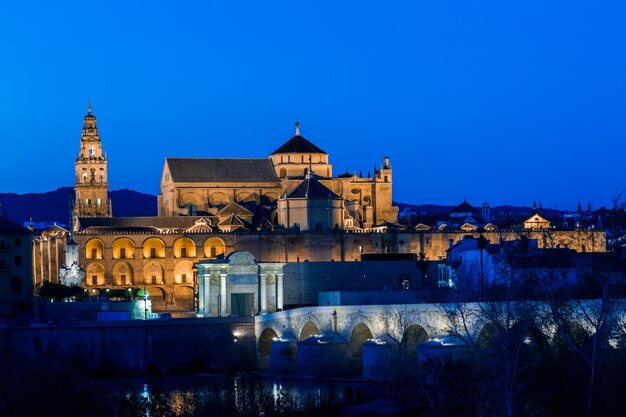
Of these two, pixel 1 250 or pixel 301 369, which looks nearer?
pixel 301 369

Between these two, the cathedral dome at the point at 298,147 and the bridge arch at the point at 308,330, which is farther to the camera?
the cathedral dome at the point at 298,147

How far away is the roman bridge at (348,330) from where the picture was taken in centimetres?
4547

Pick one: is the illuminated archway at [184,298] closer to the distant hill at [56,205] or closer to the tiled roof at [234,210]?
the tiled roof at [234,210]

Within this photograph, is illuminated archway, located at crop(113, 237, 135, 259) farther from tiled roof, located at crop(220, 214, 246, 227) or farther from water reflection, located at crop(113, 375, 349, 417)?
water reflection, located at crop(113, 375, 349, 417)

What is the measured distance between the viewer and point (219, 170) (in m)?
94.0

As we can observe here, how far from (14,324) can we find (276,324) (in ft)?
34.3

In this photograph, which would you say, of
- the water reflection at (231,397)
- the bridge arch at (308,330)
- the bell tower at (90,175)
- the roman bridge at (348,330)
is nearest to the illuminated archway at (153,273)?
the bell tower at (90,175)

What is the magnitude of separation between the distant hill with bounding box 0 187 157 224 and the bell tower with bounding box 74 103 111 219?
82.4 m

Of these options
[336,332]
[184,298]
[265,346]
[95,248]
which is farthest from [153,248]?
[336,332]

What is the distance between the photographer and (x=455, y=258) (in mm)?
73750

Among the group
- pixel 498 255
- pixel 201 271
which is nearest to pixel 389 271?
pixel 201 271

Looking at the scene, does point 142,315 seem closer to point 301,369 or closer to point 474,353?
point 301,369

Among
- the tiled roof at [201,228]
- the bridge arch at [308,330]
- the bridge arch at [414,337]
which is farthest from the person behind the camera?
the tiled roof at [201,228]

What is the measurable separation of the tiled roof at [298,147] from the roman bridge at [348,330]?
1313 inches
